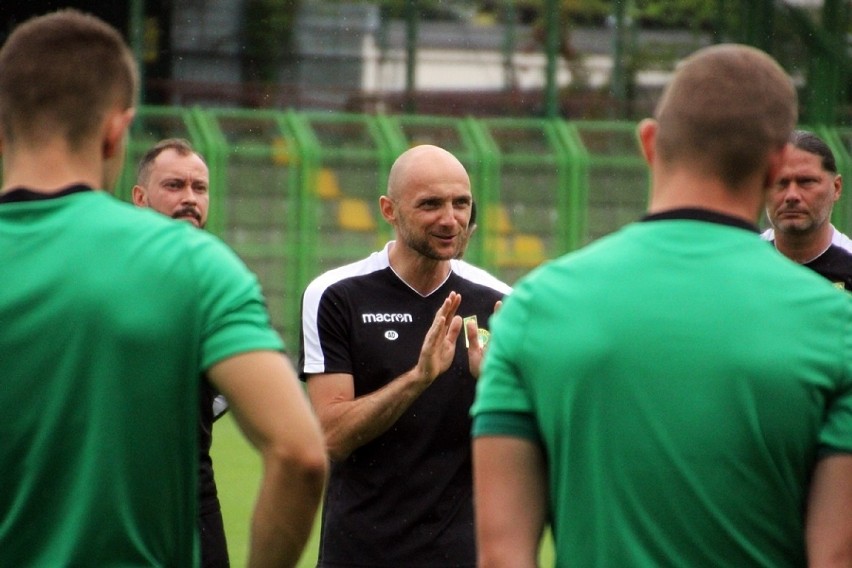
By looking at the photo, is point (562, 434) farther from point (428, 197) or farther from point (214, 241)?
point (428, 197)

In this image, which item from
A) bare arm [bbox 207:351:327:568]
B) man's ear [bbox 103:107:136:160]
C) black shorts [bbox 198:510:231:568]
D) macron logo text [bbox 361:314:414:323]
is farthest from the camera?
macron logo text [bbox 361:314:414:323]

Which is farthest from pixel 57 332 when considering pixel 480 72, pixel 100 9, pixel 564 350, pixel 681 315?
pixel 480 72

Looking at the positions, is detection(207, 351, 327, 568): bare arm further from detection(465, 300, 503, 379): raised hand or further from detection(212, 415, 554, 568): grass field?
detection(212, 415, 554, 568): grass field

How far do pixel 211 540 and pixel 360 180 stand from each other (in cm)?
1388

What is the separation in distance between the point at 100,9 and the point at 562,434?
19.9m

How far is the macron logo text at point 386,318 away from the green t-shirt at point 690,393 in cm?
303

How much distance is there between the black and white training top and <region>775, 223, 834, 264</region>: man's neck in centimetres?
140

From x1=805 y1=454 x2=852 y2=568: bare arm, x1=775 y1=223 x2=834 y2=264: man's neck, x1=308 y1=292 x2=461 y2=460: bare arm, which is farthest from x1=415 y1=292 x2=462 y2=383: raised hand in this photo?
x1=805 y1=454 x2=852 y2=568: bare arm

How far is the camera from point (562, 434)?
274 centimetres

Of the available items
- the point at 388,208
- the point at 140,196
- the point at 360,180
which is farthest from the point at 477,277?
the point at 360,180

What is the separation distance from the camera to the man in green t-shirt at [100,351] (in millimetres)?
2754

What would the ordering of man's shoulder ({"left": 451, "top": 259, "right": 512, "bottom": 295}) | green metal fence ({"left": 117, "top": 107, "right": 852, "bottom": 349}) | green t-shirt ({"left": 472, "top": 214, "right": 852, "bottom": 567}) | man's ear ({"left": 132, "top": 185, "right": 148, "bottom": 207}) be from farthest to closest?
1. green metal fence ({"left": 117, "top": 107, "right": 852, "bottom": 349})
2. man's ear ({"left": 132, "top": 185, "right": 148, "bottom": 207})
3. man's shoulder ({"left": 451, "top": 259, "right": 512, "bottom": 295})
4. green t-shirt ({"left": 472, "top": 214, "right": 852, "bottom": 567})

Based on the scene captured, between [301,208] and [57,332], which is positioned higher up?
[57,332]

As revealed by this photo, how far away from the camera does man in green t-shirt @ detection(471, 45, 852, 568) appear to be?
2.66 metres
